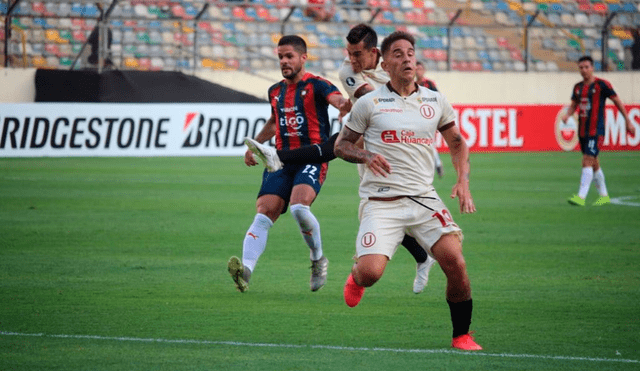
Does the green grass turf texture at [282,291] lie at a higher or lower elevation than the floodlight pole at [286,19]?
lower

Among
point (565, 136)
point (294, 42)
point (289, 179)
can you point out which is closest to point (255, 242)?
point (289, 179)

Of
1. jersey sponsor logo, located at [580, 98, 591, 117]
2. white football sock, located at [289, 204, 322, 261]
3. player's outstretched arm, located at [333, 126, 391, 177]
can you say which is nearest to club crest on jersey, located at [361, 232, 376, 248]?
player's outstretched arm, located at [333, 126, 391, 177]

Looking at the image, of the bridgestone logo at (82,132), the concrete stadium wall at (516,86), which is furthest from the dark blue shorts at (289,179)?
the concrete stadium wall at (516,86)

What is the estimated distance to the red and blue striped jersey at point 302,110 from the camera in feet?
29.7

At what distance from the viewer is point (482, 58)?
3406 centimetres

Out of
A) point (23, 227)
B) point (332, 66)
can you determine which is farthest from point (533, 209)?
point (332, 66)

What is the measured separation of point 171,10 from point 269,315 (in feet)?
80.7

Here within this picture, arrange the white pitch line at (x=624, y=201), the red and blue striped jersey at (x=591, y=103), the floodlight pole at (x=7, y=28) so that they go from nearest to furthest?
the white pitch line at (x=624, y=201) → the red and blue striped jersey at (x=591, y=103) → the floodlight pole at (x=7, y=28)

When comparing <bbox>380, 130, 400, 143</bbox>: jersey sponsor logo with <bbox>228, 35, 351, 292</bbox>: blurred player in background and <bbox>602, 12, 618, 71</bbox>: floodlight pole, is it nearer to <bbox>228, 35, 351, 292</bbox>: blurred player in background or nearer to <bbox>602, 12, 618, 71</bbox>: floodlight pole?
<bbox>228, 35, 351, 292</bbox>: blurred player in background

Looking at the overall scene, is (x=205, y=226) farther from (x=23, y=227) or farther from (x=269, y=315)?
(x=269, y=315)

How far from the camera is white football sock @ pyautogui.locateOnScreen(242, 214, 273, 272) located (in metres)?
8.45

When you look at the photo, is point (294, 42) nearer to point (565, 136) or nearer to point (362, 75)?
point (362, 75)

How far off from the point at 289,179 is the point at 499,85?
2468 cm

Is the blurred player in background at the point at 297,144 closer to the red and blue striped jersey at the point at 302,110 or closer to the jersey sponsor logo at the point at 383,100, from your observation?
the red and blue striped jersey at the point at 302,110
